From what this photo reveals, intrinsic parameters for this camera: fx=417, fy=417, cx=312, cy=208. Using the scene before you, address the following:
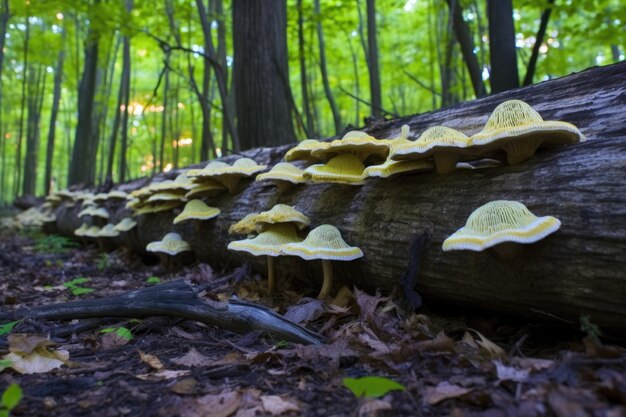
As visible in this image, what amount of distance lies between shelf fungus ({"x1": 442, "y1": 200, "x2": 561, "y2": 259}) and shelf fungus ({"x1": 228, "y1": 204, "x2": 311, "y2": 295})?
4.94ft

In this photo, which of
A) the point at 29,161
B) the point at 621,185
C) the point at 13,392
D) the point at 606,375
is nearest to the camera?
the point at 13,392

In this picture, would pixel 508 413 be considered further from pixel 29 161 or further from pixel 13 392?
pixel 29 161

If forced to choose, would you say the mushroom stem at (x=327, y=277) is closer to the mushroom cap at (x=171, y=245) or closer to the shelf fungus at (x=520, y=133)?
the shelf fungus at (x=520, y=133)

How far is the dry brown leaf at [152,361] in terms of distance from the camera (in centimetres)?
237

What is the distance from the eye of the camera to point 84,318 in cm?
324

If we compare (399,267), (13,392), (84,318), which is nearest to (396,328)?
(399,267)

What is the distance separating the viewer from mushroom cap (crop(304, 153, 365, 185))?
129 inches

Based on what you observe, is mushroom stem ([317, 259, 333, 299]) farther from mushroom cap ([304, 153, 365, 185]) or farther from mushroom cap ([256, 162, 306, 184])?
mushroom cap ([256, 162, 306, 184])

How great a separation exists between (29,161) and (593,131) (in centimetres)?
2327

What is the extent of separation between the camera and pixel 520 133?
233cm

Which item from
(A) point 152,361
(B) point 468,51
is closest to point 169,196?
(A) point 152,361

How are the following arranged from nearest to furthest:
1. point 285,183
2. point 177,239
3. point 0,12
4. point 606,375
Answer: point 606,375 < point 285,183 < point 177,239 < point 0,12

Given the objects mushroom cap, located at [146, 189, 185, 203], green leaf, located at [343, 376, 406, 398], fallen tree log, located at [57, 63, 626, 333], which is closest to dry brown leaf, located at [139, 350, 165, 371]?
green leaf, located at [343, 376, 406, 398]

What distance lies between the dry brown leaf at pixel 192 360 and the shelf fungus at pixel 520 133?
2038mm
